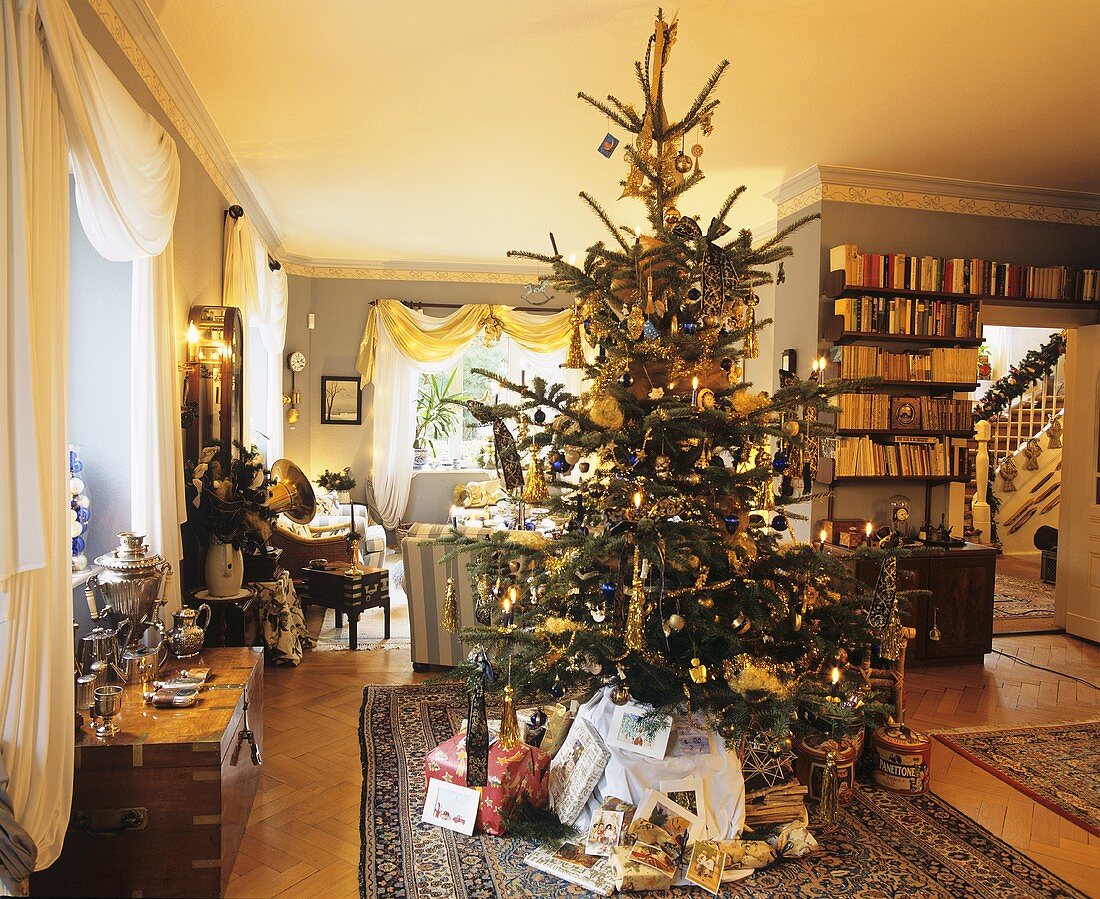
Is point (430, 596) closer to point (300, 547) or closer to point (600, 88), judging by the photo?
point (300, 547)

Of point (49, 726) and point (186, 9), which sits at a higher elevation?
point (186, 9)

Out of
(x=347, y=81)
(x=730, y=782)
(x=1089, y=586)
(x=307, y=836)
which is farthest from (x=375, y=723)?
(x=1089, y=586)

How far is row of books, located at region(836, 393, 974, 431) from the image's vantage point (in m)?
4.82

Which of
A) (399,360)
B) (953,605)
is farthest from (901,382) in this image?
(399,360)

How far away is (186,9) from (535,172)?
2.46m

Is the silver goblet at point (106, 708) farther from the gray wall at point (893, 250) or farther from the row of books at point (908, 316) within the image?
the row of books at point (908, 316)

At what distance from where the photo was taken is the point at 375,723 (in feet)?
12.4

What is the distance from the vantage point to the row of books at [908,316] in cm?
480

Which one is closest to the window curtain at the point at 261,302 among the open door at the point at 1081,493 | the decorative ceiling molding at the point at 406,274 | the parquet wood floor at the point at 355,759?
the decorative ceiling molding at the point at 406,274

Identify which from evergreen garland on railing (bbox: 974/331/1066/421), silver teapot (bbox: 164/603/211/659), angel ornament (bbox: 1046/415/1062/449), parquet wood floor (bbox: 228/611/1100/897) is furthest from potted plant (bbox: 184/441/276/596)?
angel ornament (bbox: 1046/415/1062/449)

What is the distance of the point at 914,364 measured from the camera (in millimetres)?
4918

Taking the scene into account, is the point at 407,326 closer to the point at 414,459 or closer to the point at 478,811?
the point at 414,459

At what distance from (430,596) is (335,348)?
4.87 meters

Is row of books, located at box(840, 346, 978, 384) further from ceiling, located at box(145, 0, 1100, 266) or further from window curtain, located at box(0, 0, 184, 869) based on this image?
window curtain, located at box(0, 0, 184, 869)
